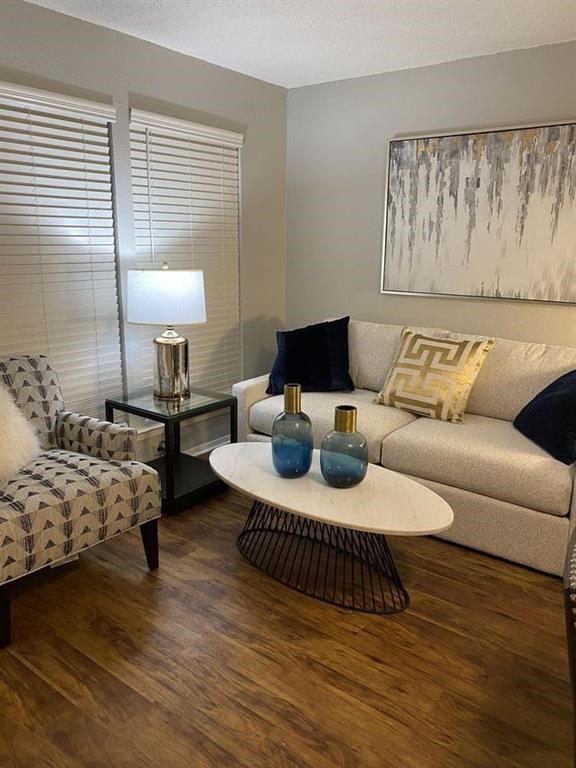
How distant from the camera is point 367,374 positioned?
3.69 meters

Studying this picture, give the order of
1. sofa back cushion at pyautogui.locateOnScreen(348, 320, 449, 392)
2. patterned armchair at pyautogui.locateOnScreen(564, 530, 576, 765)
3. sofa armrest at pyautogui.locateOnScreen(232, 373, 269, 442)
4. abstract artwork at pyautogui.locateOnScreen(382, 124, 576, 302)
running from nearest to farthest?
patterned armchair at pyautogui.locateOnScreen(564, 530, 576, 765) < abstract artwork at pyautogui.locateOnScreen(382, 124, 576, 302) < sofa armrest at pyautogui.locateOnScreen(232, 373, 269, 442) < sofa back cushion at pyautogui.locateOnScreen(348, 320, 449, 392)

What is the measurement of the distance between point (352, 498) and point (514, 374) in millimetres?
1357

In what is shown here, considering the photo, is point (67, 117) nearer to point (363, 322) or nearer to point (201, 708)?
point (363, 322)

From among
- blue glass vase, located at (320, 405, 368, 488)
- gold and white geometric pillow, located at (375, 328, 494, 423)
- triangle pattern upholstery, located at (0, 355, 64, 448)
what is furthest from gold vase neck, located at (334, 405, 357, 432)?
triangle pattern upholstery, located at (0, 355, 64, 448)

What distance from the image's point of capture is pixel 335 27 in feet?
9.61

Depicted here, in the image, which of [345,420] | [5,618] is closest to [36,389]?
[5,618]

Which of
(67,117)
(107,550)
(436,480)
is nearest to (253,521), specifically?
(107,550)

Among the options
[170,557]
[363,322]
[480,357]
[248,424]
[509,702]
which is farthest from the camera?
[363,322]

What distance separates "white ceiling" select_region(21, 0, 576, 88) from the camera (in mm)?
2676

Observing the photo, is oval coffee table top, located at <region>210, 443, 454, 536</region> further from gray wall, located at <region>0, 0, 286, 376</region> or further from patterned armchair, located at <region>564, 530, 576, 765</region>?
gray wall, located at <region>0, 0, 286, 376</region>

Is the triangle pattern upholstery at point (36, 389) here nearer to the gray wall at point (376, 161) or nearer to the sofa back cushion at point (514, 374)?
the gray wall at point (376, 161)

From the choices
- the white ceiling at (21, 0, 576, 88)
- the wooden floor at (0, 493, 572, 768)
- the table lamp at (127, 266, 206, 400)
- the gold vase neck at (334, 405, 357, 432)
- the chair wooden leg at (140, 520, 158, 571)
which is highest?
the white ceiling at (21, 0, 576, 88)

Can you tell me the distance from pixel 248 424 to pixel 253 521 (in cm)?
67

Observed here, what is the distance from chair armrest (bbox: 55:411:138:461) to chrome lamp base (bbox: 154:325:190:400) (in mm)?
613
